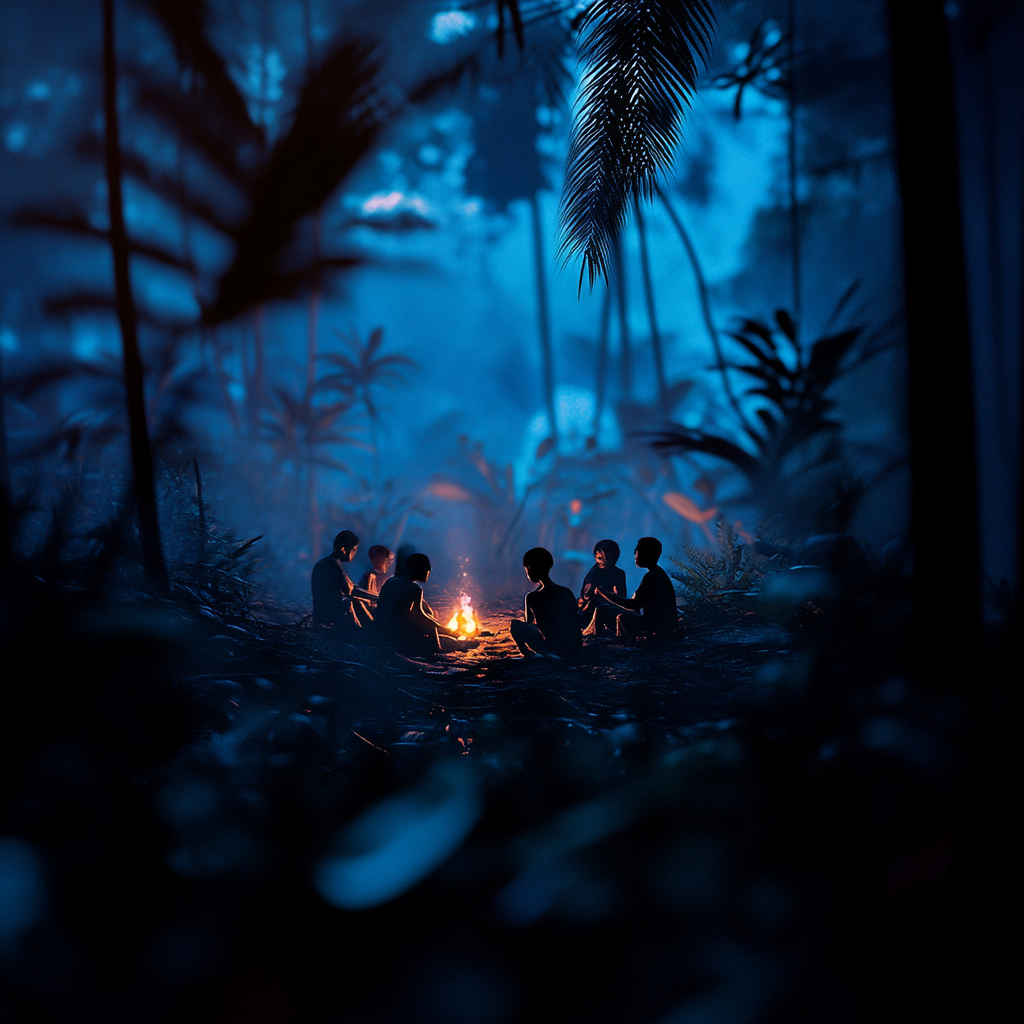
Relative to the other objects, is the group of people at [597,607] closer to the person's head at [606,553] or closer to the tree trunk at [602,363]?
the person's head at [606,553]

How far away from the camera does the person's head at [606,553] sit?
3.08 meters

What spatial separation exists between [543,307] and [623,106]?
1.01 meters

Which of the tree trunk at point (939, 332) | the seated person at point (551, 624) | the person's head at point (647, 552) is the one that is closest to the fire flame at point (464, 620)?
the seated person at point (551, 624)

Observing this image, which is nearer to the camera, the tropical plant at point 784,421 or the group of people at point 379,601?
the tropical plant at point 784,421

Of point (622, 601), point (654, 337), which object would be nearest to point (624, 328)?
point (654, 337)

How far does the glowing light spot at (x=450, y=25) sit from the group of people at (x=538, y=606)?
8.72 feet

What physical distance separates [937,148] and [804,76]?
169cm

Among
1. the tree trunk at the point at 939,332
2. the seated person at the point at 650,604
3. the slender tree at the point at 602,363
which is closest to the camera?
the tree trunk at the point at 939,332

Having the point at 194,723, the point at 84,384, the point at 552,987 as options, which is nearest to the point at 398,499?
the point at 194,723

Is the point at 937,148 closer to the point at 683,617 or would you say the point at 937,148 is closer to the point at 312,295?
the point at 683,617

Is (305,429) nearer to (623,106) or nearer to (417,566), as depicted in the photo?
(417,566)

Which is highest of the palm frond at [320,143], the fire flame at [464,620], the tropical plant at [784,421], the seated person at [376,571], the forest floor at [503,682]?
the palm frond at [320,143]

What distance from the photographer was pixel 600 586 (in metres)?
3.12

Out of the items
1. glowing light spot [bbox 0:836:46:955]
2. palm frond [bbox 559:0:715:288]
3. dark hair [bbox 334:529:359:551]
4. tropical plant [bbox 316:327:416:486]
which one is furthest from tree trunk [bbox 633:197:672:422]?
glowing light spot [bbox 0:836:46:955]
